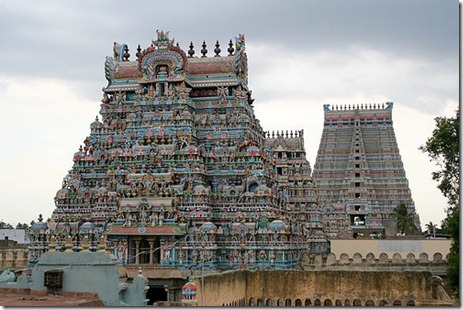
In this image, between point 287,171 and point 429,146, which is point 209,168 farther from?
point 429,146

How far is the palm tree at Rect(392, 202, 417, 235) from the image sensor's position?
77188 mm

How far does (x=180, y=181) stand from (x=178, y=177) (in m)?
0.35

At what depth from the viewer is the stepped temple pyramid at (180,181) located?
41.1 m

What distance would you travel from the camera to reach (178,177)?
141ft

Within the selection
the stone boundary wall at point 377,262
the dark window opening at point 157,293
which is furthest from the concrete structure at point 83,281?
the stone boundary wall at point 377,262

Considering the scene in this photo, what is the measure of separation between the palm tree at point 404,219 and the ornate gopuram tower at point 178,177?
28.7 m

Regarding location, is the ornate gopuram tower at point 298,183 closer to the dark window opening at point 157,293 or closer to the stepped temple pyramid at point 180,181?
the stepped temple pyramid at point 180,181

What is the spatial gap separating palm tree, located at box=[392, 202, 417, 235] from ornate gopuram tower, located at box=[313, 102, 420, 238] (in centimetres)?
193

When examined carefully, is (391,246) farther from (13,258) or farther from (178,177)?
(13,258)

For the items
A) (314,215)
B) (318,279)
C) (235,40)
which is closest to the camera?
(318,279)

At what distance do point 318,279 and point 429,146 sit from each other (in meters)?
8.16

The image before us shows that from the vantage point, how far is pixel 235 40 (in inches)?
1876

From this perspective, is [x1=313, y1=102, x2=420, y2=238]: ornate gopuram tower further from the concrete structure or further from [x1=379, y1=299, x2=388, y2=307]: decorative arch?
the concrete structure

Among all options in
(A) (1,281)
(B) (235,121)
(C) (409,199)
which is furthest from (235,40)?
(C) (409,199)
